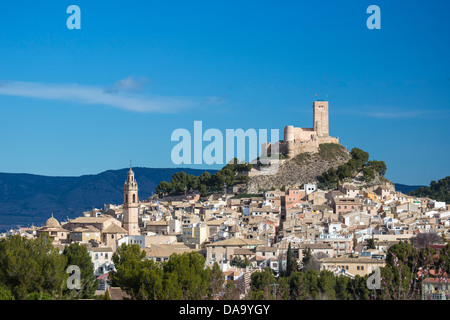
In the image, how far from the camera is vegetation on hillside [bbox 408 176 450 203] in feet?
282

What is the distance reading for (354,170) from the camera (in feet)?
254

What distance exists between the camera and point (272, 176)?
3127 inches

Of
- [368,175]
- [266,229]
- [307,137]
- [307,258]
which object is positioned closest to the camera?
[307,258]

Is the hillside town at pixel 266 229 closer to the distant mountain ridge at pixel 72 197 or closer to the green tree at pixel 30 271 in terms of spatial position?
the green tree at pixel 30 271

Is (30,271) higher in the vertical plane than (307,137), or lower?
lower

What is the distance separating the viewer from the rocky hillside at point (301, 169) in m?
77.6

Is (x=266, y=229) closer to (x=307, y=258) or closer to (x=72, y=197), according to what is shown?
(x=307, y=258)

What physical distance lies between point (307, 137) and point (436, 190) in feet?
59.7

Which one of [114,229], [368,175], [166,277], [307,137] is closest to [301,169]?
[307,137]

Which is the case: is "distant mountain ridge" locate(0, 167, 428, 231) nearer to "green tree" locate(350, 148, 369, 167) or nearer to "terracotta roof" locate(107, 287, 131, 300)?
"green tree" locate(350, 148, 369, 167)

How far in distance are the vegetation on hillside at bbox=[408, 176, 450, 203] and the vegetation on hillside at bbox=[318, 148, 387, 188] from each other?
853cm

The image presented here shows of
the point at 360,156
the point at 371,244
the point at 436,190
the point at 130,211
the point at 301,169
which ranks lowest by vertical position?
the point at 371,244
